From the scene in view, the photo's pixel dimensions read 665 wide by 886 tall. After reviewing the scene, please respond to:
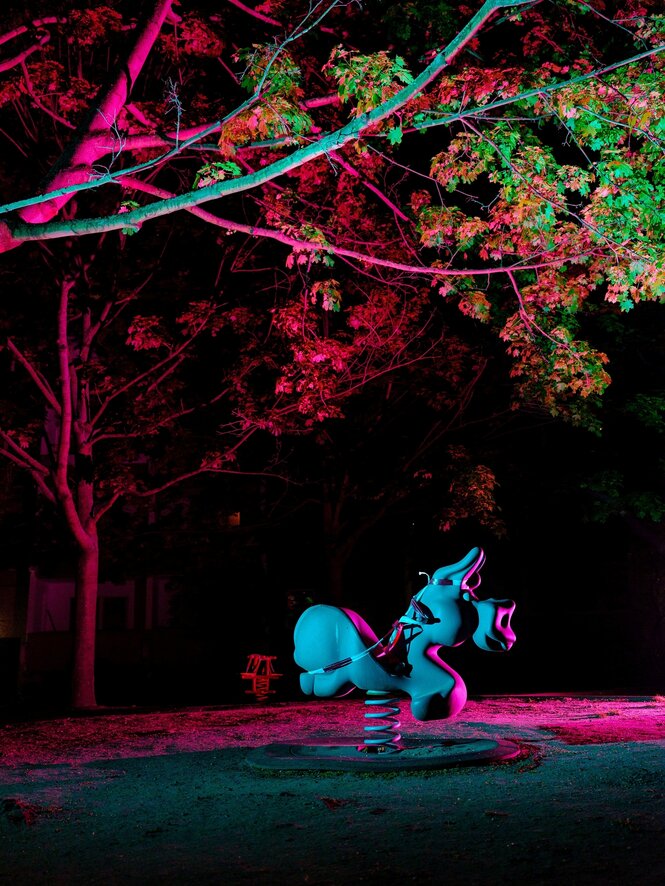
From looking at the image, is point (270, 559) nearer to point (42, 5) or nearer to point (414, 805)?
point (42, 5)

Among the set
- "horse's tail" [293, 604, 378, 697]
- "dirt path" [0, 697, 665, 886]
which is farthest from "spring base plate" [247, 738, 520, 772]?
Result: "horse's tail" [293, 604, 378, 697]

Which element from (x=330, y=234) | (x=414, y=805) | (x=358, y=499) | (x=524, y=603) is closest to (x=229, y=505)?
(x=358, y=499)

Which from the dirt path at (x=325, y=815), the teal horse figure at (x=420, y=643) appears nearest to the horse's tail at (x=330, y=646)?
the teal horse figure at (x=420, y=643)

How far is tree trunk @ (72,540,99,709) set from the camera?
61.7 feet

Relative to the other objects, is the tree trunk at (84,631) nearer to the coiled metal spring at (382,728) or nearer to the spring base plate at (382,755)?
the spring base plate at (382,755)

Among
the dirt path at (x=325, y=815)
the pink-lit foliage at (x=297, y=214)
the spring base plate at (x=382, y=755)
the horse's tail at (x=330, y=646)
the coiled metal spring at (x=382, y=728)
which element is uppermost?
the pink-lit foliage at (x=297, y=214)

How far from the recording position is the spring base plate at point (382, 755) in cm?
983

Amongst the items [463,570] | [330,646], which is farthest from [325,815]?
[463,570]

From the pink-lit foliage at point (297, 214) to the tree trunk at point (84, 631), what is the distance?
6 cm

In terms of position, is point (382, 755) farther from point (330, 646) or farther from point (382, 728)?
point (330, 646)

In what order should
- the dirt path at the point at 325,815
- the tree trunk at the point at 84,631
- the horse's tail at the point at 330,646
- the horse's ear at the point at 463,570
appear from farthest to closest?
the tree trunk at the point at 84,631 < the horse's tail at the point at 330,646 < the horse's ear at the point at 463,570 < the dirt path at the point at 325,815

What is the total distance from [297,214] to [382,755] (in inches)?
319

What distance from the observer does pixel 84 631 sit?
18.9 metres

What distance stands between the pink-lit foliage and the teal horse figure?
3346 mm
